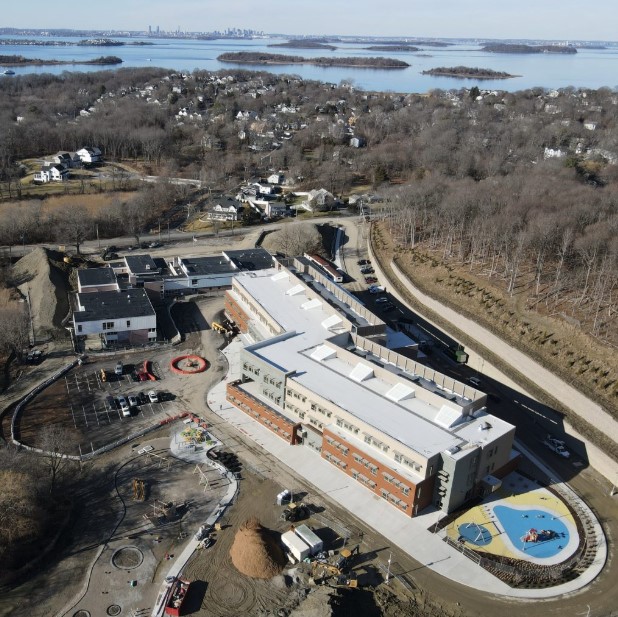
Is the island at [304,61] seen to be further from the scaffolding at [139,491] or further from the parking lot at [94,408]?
the scaffolding at [139,491]

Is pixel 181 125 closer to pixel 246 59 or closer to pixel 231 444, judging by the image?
pixel 231 444

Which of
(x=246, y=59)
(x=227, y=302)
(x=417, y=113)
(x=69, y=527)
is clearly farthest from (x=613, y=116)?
(x=246, y=59)

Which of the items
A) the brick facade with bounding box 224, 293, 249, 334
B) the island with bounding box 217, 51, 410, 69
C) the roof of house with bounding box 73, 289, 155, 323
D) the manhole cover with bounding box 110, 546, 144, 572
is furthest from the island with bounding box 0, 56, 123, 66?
the manhole cover with bounding box 110, 546, 144, 572

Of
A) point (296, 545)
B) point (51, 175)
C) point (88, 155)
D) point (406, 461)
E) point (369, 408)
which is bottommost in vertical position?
point (51, 175)

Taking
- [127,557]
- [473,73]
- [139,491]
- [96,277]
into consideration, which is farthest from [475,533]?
[473,73]

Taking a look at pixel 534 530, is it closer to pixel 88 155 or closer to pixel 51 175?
pixel 51 175
